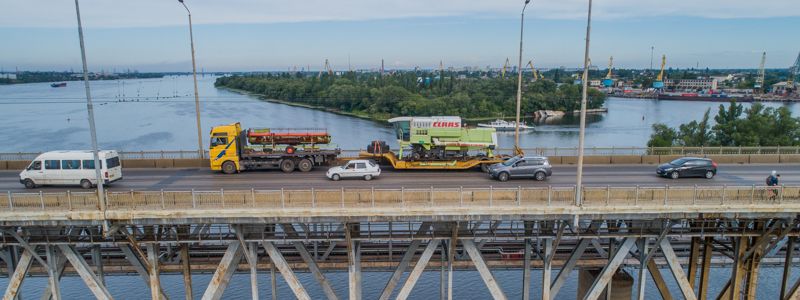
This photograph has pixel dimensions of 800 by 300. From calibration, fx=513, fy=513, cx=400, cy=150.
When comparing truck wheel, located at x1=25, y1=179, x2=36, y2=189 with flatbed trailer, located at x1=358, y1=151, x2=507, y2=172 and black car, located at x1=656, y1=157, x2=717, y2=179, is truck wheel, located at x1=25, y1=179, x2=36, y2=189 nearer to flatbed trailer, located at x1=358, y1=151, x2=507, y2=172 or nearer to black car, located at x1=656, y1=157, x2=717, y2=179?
flatbed trailer, located at x1=358, y1=151, x2=507, y2=172

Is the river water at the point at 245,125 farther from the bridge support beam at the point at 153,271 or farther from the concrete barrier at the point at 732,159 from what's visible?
the bridge support beam at the point at 153,271

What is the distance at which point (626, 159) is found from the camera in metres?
28.4

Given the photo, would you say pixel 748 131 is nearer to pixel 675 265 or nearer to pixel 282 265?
pixel 675 265

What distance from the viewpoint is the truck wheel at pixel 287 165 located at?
26.6 m

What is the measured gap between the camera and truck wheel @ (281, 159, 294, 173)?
26.6 m

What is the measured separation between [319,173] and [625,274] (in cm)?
1516

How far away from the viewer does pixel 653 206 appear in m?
17.3

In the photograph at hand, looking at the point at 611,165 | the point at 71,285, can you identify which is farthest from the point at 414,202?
the point at 71,285

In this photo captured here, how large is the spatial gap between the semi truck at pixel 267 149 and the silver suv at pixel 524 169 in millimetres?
8866

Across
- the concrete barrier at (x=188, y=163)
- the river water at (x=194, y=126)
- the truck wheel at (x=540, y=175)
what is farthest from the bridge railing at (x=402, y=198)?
the river water at (x=194, y=126)

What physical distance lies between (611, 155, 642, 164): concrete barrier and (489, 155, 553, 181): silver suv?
265 inches

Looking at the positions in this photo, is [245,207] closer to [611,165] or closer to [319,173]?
[319,173]

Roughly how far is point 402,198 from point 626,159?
16.8 m

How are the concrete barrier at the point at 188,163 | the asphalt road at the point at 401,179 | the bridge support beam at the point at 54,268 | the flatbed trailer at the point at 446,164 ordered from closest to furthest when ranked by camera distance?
the bridge support beam at the point at 54,268, the asphalt road at the point at 401,179, the flatbed trailer at the point at 446,164, the concrete barrier at the point at 188,163
